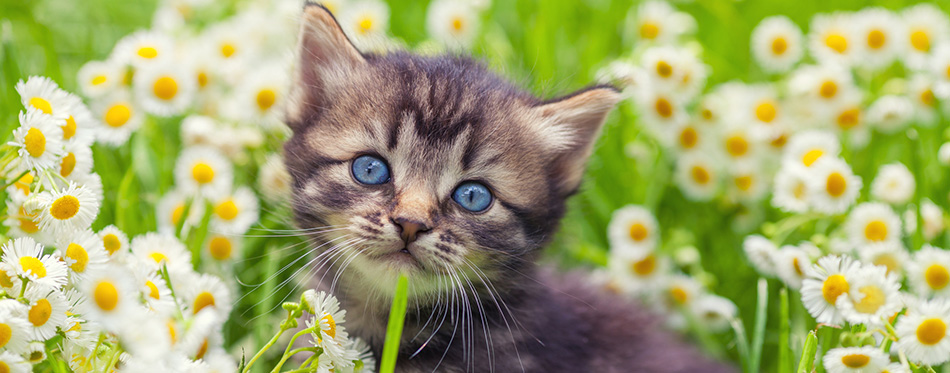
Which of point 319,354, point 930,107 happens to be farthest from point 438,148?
point 930,107

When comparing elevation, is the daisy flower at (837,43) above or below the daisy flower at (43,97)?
above

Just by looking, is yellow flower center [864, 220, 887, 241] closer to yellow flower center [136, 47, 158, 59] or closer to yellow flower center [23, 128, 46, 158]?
yellow flower center [23, 128, 46, 158]

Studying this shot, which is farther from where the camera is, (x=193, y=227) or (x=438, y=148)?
(x=193, y=227)

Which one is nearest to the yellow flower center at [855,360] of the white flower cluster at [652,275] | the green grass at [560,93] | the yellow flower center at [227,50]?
the green grass at [560,93]

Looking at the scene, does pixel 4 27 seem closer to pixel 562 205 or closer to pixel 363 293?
pixel 363 293

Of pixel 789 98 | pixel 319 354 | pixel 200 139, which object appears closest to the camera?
pixel 319 354

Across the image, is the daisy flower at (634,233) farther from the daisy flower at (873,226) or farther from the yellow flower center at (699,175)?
the daisy flower at (873,226)
